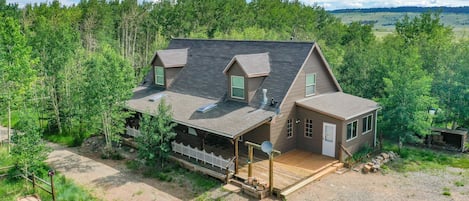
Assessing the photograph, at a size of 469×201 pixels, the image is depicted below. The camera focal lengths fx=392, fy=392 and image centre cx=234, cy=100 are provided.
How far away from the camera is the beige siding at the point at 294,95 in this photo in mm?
17891

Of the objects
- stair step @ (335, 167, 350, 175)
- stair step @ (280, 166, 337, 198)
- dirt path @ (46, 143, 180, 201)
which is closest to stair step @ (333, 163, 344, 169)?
stair step @ (335, 167, 350, 175)

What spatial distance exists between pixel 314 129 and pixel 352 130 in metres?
1.76

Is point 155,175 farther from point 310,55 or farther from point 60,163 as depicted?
point 310,55

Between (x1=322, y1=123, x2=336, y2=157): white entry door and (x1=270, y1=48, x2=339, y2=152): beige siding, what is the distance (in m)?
1.52

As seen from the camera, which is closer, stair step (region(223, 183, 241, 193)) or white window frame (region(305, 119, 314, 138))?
stair step (region(223, 183, 241, 193))

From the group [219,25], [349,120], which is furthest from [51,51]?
[219,25]

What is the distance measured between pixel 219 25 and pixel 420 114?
30.4 metres

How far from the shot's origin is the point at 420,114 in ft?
62.1

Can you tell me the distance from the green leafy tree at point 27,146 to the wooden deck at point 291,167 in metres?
8.04

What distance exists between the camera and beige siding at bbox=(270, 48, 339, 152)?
58.7 feet

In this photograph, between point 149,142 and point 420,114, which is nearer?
point 149,142

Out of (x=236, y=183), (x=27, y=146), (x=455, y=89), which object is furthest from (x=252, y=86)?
(x=455, y=89)

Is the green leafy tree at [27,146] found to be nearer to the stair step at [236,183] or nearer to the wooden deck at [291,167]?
the stair step at [236,183]

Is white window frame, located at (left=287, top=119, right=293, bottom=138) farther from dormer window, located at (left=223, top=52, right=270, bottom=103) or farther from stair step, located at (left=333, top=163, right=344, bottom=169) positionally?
stair step, located at (left=333, top=163, right=344, bottom=169)
